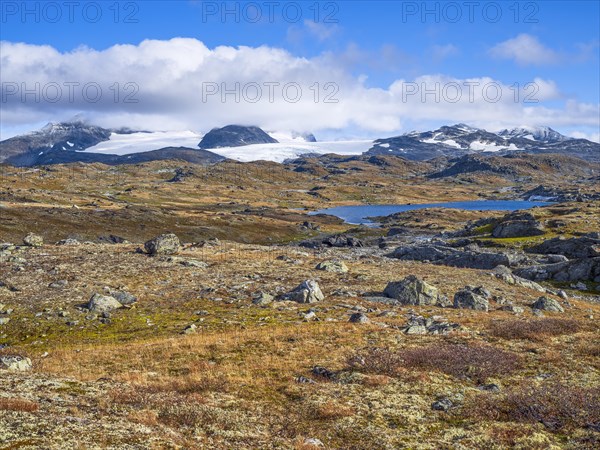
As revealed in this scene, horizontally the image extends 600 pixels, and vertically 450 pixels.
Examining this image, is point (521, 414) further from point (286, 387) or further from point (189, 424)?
point (189, 424)

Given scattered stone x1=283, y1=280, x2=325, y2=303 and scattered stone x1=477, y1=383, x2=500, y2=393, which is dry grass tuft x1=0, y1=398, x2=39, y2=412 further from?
scattered stone x1=283, y1=280, x2=325, y2=303

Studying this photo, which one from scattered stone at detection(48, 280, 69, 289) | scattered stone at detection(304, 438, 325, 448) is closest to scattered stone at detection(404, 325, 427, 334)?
scattered stone at detection(304, 438, 325, 448)

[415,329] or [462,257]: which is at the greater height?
[415,329]

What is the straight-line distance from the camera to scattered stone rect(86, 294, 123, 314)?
1454 inches

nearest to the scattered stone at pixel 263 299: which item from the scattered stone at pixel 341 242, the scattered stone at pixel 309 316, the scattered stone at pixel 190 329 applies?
the scattered stone at pixel 309 316

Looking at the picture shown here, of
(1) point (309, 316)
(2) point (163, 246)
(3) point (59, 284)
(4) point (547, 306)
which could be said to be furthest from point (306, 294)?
(2) point (163, 246)

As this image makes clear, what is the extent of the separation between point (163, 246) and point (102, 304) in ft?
78.5

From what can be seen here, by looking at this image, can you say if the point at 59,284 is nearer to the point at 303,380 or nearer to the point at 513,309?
the point at 303,380

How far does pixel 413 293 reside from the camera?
139ft

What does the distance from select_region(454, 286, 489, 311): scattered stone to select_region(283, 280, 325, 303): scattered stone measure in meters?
11.5

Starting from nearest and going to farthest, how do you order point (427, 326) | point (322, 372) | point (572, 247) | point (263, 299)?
point (322, 372) → point (427, 326) → point (263, 299) → point (572, 247)

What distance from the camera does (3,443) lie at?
42.6ft

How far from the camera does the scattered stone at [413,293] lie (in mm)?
41906

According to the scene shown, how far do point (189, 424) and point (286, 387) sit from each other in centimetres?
566
